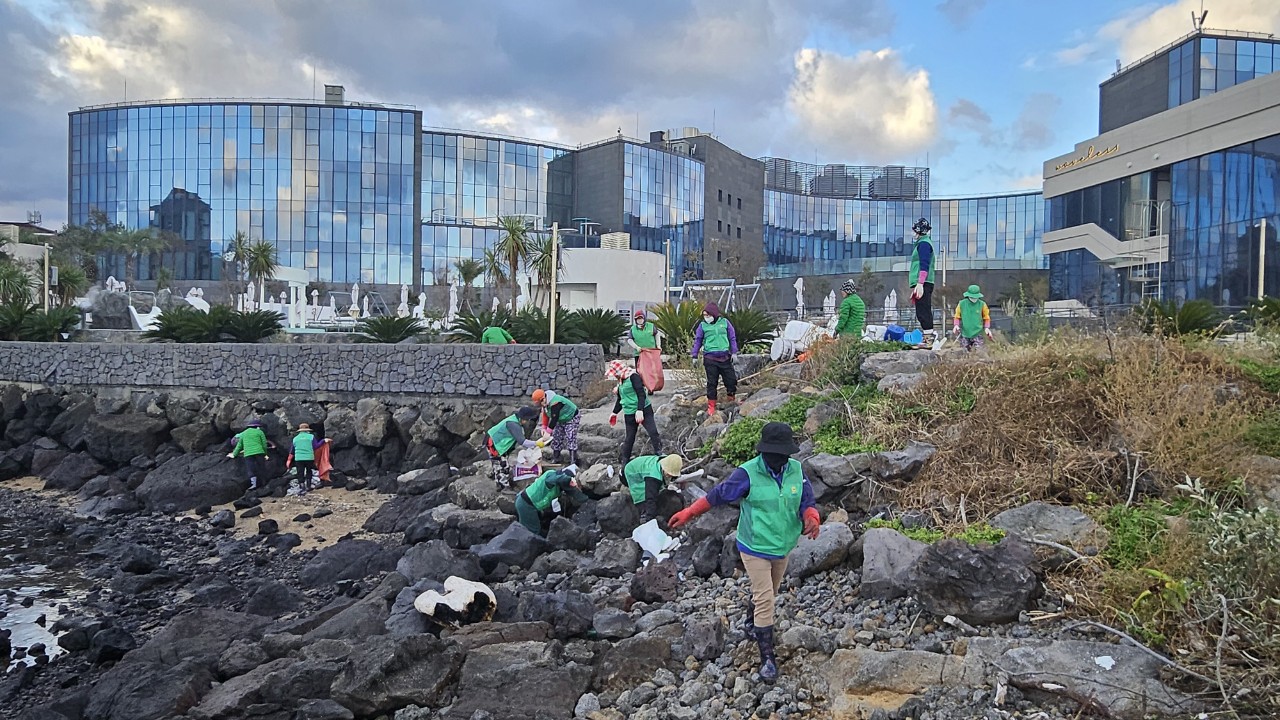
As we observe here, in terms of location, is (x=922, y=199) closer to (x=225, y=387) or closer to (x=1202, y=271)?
(x=1202, y=271)

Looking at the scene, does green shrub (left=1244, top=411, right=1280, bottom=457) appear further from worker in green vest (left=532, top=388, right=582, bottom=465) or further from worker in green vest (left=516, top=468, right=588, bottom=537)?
worker in green vest (left=532, top=388, right=582, bottom=465)

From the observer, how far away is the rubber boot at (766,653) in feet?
17.7

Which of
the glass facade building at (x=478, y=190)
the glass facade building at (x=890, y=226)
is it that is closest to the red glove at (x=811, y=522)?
the glass facade building at (x=478, y=190)

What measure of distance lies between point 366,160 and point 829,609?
62100 mm

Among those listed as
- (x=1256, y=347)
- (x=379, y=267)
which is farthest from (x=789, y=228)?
(x=1256, y=347)

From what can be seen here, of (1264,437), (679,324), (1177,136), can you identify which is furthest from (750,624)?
(1177,136)

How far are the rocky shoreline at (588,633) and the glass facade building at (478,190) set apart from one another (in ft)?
171

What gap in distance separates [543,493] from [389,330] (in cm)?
1167

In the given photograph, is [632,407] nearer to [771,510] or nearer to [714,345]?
[714,345]

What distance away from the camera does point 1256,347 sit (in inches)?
355

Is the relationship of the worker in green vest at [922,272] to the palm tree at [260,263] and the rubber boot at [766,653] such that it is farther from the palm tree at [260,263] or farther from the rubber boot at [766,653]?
the palm tree at [260,263]

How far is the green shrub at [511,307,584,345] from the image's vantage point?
1886 cm

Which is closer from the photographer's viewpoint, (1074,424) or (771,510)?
(771,510)

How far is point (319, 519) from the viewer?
14.0m
